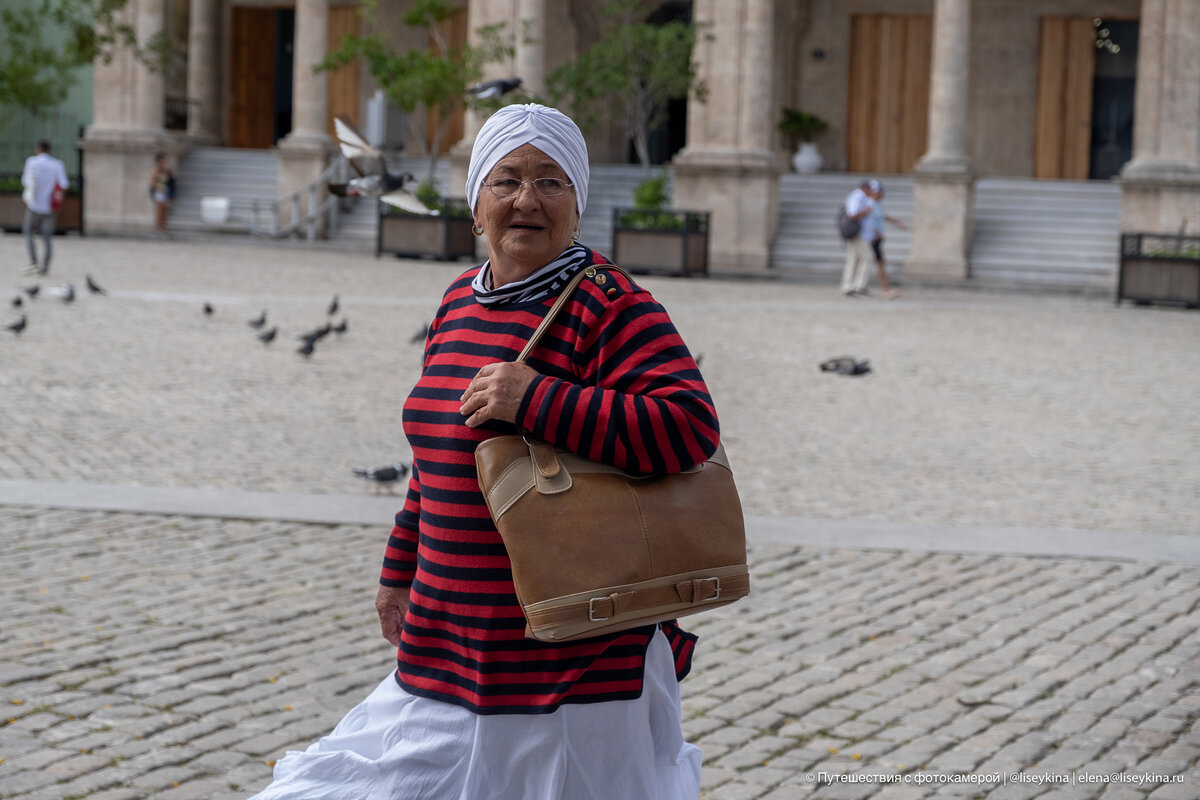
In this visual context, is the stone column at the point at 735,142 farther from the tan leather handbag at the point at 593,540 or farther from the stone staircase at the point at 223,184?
the tan leather handbag at the point at 593,540

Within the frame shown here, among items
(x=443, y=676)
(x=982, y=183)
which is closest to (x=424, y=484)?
(x=443, y=676)

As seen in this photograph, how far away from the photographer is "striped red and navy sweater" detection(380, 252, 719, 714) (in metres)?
2.42

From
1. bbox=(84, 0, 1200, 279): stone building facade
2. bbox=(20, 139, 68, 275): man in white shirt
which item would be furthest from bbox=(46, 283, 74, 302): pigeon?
bbox=(84, 0, 1200, 279): stone building facade

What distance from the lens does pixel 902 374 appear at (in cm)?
1305

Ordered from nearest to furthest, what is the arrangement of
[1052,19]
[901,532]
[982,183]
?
[901,532] → [982,183] → [1052,19]

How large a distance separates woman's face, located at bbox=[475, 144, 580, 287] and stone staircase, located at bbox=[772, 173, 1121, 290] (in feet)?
72.6

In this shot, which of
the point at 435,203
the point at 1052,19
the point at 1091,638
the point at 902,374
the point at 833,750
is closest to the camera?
the point at 833,750

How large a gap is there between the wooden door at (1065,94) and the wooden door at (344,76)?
47.3 ft

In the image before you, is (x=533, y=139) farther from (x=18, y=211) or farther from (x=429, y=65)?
(x=18, y=211)

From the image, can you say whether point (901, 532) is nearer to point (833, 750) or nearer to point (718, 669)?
point (718, 669)

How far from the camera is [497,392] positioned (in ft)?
7.93

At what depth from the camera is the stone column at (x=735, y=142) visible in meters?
25.8

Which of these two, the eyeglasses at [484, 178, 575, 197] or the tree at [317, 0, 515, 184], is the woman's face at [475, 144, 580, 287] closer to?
the eyeglasses at [484, 178, 575, 197]

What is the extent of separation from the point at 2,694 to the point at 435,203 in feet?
69.6
